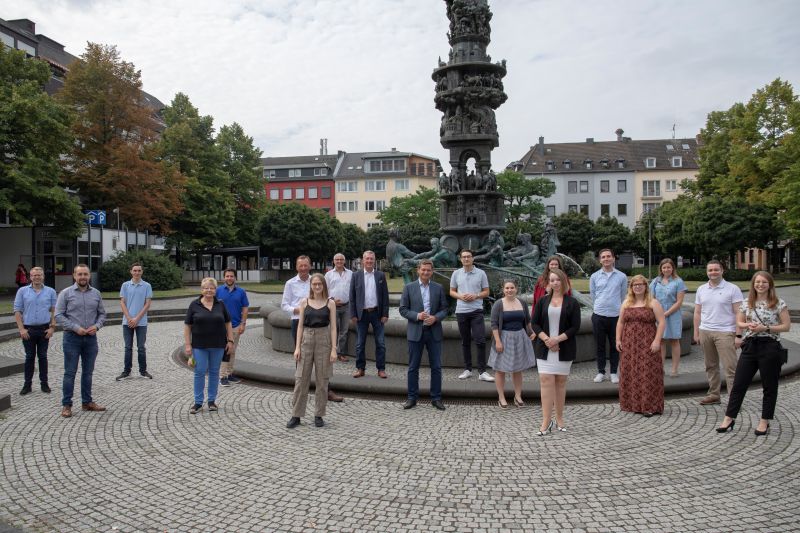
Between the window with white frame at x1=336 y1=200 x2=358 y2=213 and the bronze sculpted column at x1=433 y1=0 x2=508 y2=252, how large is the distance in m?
78.5

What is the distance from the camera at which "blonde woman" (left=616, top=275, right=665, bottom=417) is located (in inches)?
280

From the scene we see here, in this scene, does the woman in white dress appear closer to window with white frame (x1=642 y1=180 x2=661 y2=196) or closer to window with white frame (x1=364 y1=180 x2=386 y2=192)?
window with white frame (x1=642 y1=180 x2=661 y2=196)

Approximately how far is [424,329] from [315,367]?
1585 mm

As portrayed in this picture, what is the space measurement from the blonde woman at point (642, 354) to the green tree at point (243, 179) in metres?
48.1

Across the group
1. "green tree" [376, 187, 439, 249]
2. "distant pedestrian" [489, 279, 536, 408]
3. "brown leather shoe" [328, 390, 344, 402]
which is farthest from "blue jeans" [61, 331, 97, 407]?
"green tree" [376, 187, 439, 249]

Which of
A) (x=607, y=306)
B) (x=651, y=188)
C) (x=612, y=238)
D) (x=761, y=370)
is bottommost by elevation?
(x=761, y=370)

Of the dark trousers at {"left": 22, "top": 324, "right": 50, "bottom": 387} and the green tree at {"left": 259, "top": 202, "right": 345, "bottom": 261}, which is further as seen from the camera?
the green tree at {"left": 259, "top": 202, "right": 345, "bottom": 261}

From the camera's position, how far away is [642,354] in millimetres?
7129

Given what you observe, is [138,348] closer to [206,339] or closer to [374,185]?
[206,339]

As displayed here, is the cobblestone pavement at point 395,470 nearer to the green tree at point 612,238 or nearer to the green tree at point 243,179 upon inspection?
the green tree at point 243,179

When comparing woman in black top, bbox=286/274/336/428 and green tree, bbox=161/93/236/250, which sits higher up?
green tree, bbox=161/93/236/250

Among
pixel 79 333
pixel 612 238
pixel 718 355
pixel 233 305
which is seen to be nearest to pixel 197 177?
pixel 233 305

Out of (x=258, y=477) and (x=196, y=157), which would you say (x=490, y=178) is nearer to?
(x=258, y=477)

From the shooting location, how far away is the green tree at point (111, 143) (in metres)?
34.7
